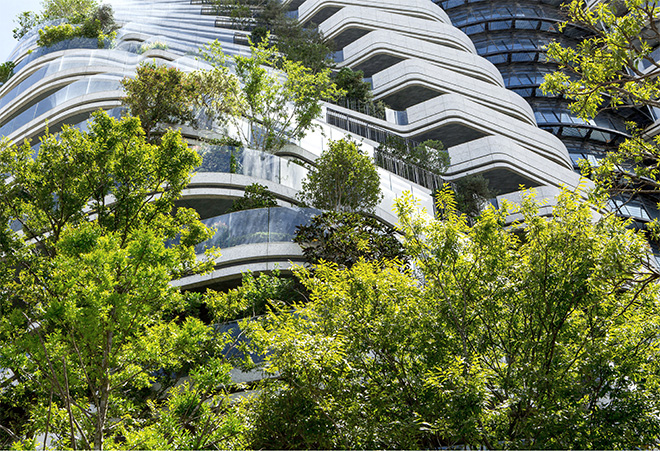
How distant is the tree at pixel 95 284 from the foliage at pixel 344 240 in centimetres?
426

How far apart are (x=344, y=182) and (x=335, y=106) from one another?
17457 mm

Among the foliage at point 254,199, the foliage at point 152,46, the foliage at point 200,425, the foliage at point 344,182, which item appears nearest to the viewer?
the foliage at point 200,425

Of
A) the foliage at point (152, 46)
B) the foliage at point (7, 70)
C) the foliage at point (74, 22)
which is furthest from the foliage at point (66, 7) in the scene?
the foliage at point (152, 46)

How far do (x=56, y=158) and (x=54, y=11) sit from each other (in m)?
36.8

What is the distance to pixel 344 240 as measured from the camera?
52.5 feet

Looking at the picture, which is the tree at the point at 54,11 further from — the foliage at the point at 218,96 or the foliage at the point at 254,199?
the foliage at the point at 254,199

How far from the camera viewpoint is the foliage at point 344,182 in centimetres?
2002

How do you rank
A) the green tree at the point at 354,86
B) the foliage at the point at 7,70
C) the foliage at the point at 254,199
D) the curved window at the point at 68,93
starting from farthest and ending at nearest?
the green tree at the point at 354,86, the foliage at the point at 7,70, the curved window at the point at 68,93, the foliage at the point at 254,199

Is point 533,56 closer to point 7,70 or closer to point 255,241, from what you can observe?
point 7,70

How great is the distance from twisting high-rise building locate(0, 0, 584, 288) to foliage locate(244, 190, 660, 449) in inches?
337

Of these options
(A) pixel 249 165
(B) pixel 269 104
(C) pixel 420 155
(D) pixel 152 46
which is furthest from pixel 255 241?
(D) pixel 152 46

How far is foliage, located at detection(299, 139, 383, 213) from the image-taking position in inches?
788

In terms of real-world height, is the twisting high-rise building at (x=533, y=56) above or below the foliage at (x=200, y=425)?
above

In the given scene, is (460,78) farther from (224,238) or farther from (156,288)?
(156,288)
